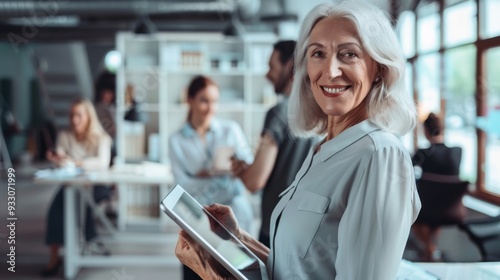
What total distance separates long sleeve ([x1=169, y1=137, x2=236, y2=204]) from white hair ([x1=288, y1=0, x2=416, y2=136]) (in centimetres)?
128

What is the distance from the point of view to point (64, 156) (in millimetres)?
3518

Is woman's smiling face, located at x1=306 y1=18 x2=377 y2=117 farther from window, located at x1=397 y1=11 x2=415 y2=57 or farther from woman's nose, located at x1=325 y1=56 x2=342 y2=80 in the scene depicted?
window, located at x1=397 y1=11 x2=415 y2=57

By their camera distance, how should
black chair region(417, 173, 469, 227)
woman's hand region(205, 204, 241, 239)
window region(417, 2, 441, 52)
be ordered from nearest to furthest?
woman's hand region(205, 204, 241, 239), window region(417, 2, 441, 52), black chair region(417, 173, 469, 227)

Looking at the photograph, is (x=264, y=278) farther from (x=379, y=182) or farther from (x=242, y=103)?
(x=242, y=103)

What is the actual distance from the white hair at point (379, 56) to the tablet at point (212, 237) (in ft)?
0.93

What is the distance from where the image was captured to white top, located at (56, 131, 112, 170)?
Result: 11.4ft

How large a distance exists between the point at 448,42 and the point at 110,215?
119 inches

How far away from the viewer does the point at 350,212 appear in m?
0.77

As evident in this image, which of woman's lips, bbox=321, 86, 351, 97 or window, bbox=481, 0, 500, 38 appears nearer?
woman's lips, bbox=321, 86, 351, 97

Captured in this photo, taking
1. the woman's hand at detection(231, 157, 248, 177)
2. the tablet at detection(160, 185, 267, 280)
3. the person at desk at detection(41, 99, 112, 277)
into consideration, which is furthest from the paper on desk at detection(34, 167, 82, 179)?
the tablet at detection(160, 185, 267, 280)

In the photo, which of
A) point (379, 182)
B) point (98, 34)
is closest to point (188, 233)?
point (379, 182)

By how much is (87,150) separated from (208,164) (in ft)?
4.35

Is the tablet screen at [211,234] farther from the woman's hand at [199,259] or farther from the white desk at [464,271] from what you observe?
the white desk at [464,271]

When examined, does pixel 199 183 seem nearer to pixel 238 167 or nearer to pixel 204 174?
pixel 204 174
